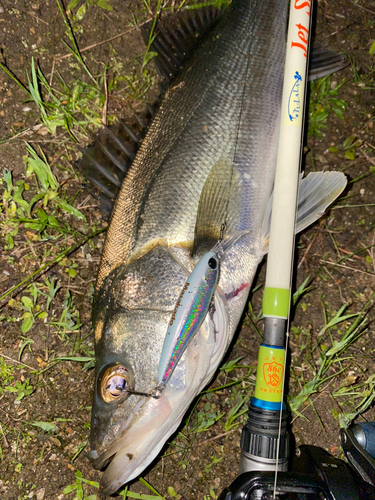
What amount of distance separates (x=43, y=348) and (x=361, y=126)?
2.68m

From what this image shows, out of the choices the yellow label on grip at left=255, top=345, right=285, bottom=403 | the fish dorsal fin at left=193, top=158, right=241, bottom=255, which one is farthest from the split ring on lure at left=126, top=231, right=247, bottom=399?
the yellow label on grip at left=255, top=345, right=285, bottom=403

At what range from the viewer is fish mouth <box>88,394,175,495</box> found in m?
1.84

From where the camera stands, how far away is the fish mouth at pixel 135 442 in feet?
6.03

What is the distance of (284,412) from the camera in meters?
1.95

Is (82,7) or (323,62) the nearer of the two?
(323,62)

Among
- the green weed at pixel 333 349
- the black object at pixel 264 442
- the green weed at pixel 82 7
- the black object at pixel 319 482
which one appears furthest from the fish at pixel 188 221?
the green weed at pixel 82 7

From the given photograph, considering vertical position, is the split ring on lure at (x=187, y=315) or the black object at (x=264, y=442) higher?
the split ring on lure at (x=187, y=315)

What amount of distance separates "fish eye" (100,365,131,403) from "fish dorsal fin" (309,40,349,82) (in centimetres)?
230

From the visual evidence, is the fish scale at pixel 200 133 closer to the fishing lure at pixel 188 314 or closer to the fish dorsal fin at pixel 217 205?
the fish dorsal fin at pixel 217 205

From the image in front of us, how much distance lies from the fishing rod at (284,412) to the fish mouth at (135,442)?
41 centimetres

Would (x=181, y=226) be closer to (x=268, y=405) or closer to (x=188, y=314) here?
(x=188, y=314)

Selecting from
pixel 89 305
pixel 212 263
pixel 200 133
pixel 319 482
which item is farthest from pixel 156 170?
pixel 319 482

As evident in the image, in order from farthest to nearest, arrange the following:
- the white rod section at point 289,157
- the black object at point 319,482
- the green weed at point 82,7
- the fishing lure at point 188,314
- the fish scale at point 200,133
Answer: the green weed at point 82,7, the fish scale at point 200,133, the white rod section at point 289,157, the fishing lure at point 188,314, the black object at point 319,482

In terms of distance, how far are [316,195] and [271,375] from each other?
42.0 inches
